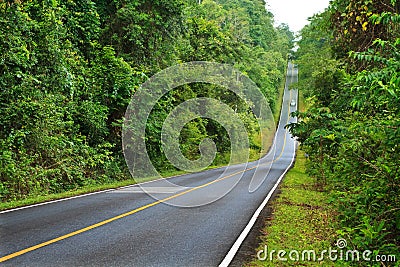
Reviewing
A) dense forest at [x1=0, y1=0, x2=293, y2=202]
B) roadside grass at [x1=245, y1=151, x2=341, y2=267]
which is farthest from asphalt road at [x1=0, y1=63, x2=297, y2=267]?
dense forest at [x1=0, y1=0, x2=293, y2=202]

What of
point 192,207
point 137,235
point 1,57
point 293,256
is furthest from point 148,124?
point 293,256

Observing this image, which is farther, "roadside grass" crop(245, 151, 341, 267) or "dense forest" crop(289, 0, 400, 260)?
"roadside grass" crop(245, 151, 341, 267)

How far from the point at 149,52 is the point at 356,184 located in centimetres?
1709

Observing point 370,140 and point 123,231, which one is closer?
point 370,140

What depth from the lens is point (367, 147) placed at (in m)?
8.23

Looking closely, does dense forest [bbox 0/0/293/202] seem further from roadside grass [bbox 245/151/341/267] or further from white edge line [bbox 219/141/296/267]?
roadside grass [bbox 245/151/341/267]

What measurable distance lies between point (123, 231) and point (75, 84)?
1109 cm

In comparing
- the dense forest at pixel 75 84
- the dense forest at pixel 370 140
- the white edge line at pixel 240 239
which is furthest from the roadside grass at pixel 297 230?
the dense forest at pixel 75 84

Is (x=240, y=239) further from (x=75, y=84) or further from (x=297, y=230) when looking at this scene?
(x=75, y=84)

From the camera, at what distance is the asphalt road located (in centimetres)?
654

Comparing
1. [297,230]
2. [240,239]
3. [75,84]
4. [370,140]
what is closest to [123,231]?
[240,239]

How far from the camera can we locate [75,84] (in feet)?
59.4

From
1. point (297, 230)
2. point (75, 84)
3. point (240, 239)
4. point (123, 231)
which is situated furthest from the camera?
point (75, 84)

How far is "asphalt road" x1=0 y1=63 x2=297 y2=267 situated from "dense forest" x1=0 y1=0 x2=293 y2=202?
9.38ft
